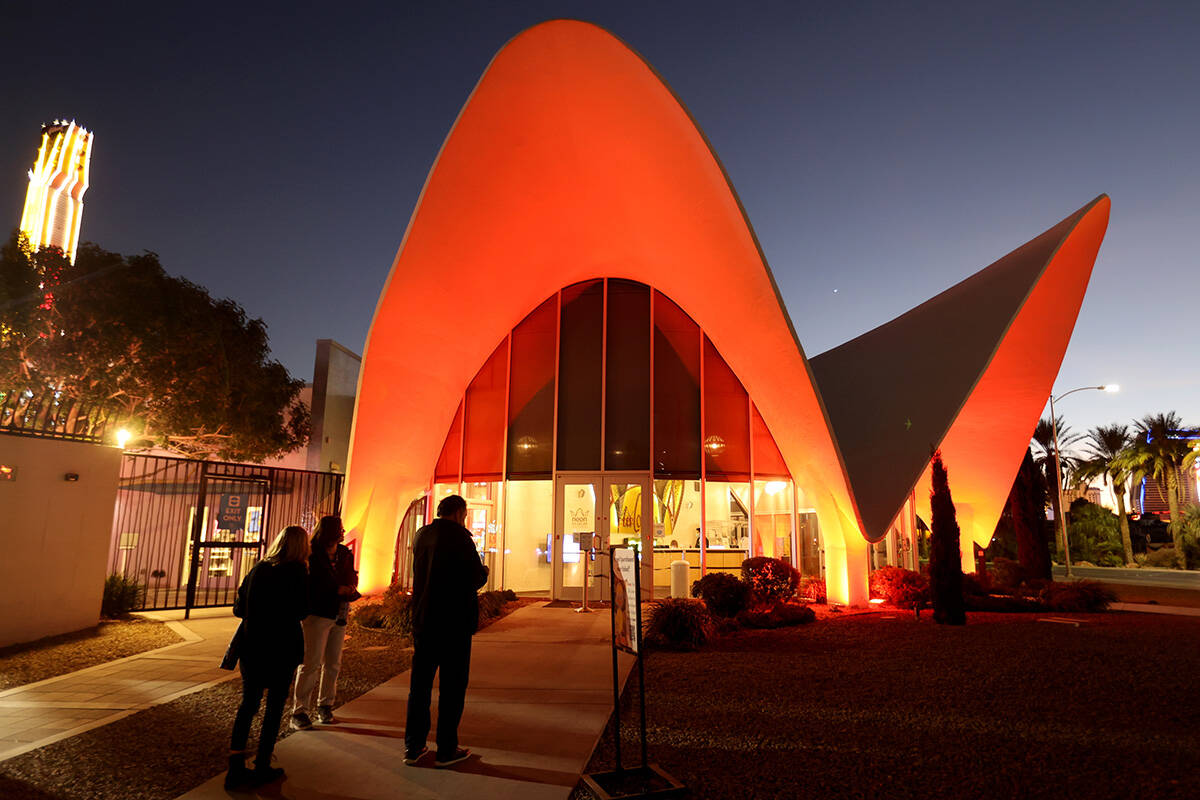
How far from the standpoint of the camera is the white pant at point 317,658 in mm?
5109

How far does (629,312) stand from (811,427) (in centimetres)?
459

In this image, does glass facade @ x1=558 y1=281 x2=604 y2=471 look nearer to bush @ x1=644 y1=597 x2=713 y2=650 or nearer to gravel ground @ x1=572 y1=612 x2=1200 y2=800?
bush @ x1=644 y1=597 x2=713 y2=650

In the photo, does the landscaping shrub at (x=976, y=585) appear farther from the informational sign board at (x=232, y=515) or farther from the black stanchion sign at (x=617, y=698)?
the informational sign board at (x=232, y=515)

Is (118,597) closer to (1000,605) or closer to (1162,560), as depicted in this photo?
(1000,605)

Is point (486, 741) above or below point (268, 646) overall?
below

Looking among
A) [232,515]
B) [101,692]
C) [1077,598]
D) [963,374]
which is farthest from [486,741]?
[1077,598]

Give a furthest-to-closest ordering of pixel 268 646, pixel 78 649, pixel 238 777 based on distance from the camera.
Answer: pixel 78 649 < pixel 268 646 < pixel 238 777

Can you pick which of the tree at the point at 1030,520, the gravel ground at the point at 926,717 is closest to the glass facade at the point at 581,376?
the gravel ground at the point at 926,717

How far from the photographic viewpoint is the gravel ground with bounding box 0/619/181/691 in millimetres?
7023

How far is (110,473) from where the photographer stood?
9500mm

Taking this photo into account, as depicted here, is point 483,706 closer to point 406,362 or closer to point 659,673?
point 659,673

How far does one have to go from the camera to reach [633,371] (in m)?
14.1

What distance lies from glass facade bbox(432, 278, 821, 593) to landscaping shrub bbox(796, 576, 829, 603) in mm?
641

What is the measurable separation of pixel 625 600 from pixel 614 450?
9310 mm
